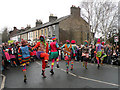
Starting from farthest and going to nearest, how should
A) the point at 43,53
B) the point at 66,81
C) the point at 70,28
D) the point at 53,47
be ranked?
the point at 70,28, the point at 53,47, the point at 43,53, the point at 66,81

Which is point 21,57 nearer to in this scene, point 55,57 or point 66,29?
point 55,57

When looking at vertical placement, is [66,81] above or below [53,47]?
below

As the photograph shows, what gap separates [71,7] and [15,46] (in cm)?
2147

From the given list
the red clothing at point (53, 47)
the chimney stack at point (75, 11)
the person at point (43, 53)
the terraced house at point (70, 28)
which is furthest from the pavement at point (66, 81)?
the chimney stack at point (75, 11)

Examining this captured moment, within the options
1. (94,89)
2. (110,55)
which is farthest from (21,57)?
(110,55)

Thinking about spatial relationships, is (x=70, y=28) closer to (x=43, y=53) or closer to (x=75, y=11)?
(x=75, y=11)

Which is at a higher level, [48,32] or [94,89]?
[48,32]

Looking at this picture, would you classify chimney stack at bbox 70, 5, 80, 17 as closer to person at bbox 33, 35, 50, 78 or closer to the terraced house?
the terraced house

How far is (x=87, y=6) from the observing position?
2805cm

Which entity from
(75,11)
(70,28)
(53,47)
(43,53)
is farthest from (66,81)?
(75,11)

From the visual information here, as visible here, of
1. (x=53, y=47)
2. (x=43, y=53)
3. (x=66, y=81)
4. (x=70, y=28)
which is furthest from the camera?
(x=70, y=28)

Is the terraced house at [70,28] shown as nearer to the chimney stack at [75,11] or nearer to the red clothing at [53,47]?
the chimney stack at [75,11]

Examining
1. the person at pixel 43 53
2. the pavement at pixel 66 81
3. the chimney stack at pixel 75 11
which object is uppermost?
the chimney stack at pixel 75 11

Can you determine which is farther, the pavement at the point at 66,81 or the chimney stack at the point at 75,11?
the chimney stack at the point at 75,11
